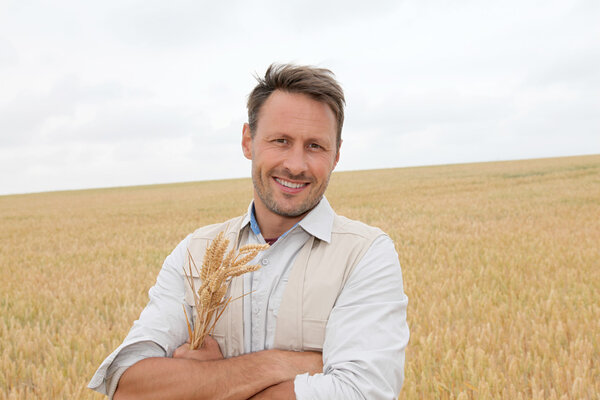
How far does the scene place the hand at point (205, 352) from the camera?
6.36ft

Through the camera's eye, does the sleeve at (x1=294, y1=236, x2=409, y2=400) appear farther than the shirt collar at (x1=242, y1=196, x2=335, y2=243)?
No

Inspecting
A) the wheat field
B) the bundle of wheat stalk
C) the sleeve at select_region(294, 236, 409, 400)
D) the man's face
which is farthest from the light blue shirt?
the wheat field

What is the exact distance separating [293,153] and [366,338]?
90cm

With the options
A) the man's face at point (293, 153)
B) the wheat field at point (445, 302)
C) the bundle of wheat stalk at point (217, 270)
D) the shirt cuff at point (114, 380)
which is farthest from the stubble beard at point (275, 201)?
the wheat field at point (445, 302)

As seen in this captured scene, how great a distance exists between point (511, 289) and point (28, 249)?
10208mm

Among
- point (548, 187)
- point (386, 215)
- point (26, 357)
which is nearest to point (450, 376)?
point (26, 357)

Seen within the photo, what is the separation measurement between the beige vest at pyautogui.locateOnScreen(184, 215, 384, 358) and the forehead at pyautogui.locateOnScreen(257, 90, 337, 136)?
1.53ft

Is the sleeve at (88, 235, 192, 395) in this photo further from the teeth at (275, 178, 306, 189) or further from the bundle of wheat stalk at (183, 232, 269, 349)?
the teeth at (275, 178, 306, 189)

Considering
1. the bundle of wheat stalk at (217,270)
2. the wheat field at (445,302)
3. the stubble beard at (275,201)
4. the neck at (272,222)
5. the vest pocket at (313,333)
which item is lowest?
the wheat field at (445,302)

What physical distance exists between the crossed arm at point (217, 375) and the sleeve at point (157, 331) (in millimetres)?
78

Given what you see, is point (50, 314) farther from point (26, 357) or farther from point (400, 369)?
point (400, 369)

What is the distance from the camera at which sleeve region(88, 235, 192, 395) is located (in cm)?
198

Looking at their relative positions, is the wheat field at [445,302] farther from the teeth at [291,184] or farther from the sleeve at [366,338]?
the teeth at [291,184]

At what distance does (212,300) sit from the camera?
181 centimetres
